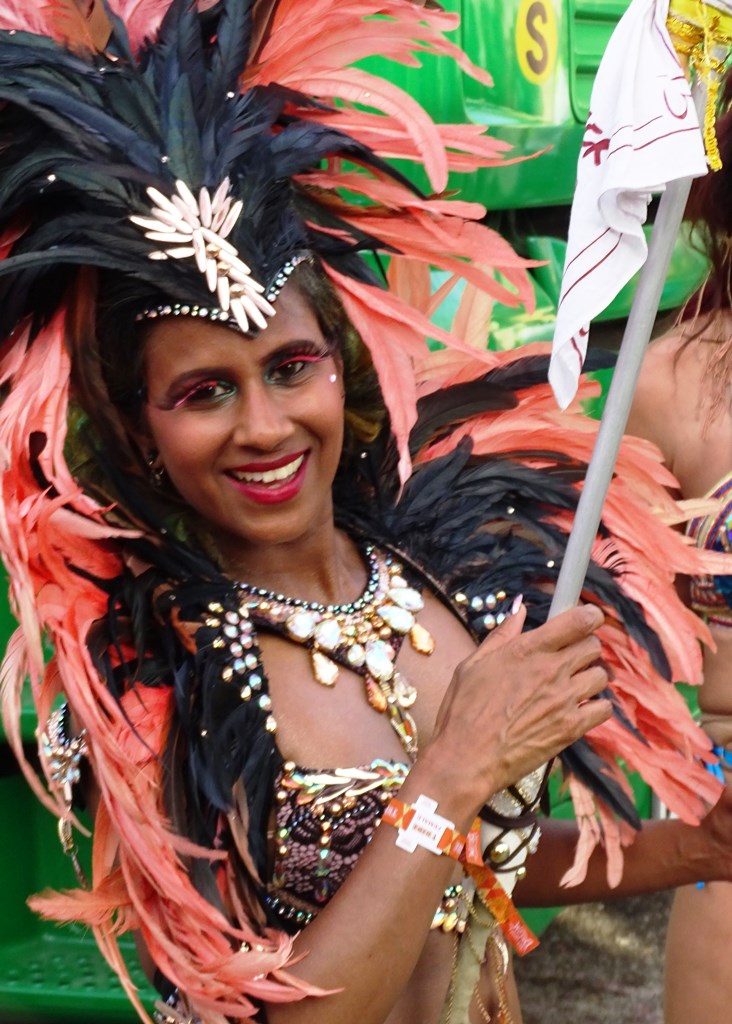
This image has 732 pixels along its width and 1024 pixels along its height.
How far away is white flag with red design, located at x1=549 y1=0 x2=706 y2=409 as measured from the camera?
155 centimetres

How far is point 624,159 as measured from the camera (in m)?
1.58

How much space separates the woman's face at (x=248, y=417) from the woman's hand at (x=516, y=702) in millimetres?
284

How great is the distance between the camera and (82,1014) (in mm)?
2824

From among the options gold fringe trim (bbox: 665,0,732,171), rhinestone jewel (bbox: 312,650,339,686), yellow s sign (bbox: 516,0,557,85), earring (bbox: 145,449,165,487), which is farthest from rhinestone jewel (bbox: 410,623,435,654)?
yellow s sign (bbox: 516,0,557,85)

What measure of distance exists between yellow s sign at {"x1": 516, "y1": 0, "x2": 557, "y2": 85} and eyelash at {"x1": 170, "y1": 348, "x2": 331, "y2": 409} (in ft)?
5.81

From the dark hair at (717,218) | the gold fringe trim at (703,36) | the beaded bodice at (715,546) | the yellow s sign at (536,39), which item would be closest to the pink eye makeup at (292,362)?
the gold fringe trim at (703,36)

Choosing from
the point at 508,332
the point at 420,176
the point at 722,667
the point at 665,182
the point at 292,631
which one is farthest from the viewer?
the point at 508,332

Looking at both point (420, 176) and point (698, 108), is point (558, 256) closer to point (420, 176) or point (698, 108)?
point (420, 176)

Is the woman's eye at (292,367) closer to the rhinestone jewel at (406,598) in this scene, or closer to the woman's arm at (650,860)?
the rhinestone jewel at (406,598)

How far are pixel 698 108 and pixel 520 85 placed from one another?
5.82 ft

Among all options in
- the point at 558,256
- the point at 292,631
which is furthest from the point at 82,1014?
the point at 558,256

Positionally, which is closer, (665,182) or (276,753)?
(665,182)

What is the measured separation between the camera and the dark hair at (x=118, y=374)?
5.68 ft

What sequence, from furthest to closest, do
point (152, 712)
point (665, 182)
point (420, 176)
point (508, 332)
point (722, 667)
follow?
point (508, 332) < point (420, 176) < point (722, 667) < point (152, 712) < point (665, 182)
